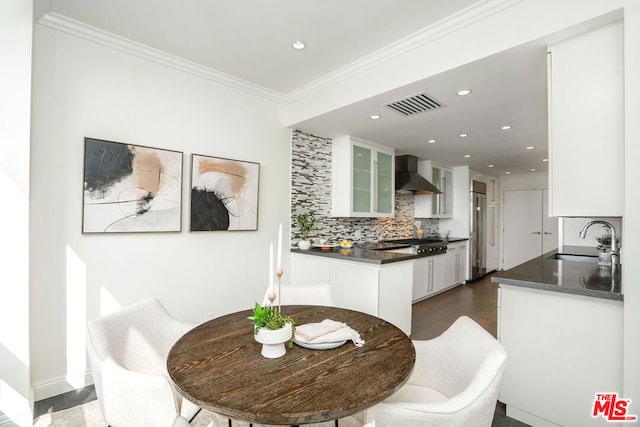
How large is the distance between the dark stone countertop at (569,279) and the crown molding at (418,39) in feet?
5.66

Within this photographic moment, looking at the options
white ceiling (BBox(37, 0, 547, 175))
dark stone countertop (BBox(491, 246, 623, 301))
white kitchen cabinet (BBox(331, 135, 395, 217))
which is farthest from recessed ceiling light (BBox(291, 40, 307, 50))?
dark stone countertop (BBox(491, 246, 623, 301))

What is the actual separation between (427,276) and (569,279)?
3.00 m

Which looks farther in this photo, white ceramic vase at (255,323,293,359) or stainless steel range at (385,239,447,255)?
stainless steel range at (385,239,447,255)

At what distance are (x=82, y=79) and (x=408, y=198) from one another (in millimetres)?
5015

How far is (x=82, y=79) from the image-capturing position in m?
2.28

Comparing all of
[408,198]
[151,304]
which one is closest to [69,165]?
[151,304]

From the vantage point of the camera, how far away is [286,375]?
110 cm

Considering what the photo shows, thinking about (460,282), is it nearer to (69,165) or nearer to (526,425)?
(526,425)

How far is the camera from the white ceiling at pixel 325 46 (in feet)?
6.68

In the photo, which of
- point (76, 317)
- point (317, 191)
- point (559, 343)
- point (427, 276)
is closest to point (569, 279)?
point (559, 343)

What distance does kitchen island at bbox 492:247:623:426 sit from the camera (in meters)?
1.64

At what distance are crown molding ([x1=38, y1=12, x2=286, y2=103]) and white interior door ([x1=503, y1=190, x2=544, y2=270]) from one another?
22.3ft

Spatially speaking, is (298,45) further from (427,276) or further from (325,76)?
(427,276)

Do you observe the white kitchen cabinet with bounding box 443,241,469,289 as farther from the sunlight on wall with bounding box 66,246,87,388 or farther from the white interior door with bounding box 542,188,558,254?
the sunlight on wall with bounding box 66,246,87,388
